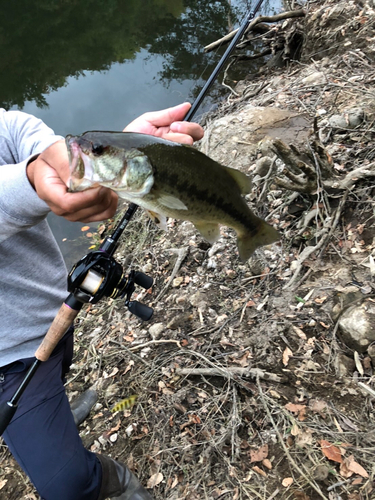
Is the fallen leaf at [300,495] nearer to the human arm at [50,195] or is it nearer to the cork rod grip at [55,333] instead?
the cork rod grip at [55,333]

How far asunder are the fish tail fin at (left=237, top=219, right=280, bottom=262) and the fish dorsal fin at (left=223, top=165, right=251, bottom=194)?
29 centimetres

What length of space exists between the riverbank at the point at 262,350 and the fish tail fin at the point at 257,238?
3.68ft

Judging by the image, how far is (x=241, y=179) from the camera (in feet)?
6.11

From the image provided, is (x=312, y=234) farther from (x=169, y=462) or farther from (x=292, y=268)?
(x=169, y=462)

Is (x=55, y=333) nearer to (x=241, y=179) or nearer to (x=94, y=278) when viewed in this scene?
(x=94, y=278)

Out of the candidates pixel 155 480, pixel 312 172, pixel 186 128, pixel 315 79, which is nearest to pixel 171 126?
pixel 186 128

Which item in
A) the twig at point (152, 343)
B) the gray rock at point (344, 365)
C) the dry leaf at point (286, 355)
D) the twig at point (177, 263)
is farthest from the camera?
the twig at point (177, 263)

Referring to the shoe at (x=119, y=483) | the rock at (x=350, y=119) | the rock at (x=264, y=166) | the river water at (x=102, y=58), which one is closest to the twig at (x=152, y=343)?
the shoe at (x=119, y=483)

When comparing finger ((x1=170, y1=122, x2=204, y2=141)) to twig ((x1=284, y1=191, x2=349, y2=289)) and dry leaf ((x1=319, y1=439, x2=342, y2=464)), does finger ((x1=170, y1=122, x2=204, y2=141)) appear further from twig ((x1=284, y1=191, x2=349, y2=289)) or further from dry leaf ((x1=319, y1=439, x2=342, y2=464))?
dry leaf ((x1=319, y1=439, x2=342, y2=464))

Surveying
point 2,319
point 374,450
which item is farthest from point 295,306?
point 2,319

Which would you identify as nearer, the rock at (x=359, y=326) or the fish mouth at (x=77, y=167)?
the fish mouth at (x=77, y=167)

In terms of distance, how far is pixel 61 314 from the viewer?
7.43 feet

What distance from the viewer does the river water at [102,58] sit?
35.4 feet

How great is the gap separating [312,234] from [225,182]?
2.13 metres
